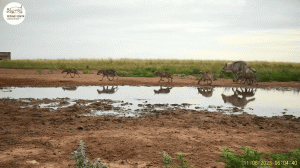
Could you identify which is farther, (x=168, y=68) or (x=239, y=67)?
(x=168, y=68)

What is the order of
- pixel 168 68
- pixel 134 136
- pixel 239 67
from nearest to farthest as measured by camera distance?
pixel 134 136, pixel 239 67, pixel 168 68

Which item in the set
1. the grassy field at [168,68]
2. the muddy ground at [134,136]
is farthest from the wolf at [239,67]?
the muddy ground at [134,136]

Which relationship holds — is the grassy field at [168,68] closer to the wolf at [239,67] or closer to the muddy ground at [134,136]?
the wolf at [239,67]

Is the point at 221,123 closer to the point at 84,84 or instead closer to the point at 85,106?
the point at 85,106

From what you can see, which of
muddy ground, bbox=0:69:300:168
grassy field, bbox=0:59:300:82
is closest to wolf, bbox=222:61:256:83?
grassy field, bbox=0:59:300:82

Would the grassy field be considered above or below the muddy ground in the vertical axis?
above

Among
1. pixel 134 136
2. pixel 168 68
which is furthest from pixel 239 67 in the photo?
pixel 134 136

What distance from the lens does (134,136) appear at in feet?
20.7

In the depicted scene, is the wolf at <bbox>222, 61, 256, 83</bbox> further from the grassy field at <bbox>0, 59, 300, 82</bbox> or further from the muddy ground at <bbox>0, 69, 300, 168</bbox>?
the muddy ground at <bbox>0, 69, 300, 168</bbox>

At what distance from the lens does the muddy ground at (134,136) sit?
5.05m

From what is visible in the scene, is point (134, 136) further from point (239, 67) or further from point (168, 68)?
point (168, 68)

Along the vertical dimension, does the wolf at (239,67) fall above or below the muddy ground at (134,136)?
above

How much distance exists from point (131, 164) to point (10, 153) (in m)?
2.61

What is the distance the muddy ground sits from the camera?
5052 millimetres
